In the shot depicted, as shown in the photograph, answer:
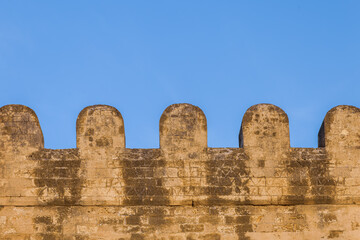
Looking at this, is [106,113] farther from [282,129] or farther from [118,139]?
[282,129]

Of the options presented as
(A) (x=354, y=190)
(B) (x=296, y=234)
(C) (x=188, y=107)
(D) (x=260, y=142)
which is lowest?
(B) (x=296, y=234)

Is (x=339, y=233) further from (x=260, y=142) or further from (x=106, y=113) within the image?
(x=106, y=113)

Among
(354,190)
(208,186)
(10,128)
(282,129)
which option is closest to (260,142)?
(282,129)

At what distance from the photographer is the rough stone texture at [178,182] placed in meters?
7.38

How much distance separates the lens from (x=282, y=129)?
7750mm

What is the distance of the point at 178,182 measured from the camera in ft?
24.6

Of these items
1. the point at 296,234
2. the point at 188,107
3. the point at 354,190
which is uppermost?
the point at 188,107

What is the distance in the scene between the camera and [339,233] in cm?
740

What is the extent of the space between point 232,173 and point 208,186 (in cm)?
39

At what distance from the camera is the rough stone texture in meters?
7.38

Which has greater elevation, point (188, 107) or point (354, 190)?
point (188, 107)

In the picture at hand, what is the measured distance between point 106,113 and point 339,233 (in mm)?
3730

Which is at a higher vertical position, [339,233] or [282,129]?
[282,129]

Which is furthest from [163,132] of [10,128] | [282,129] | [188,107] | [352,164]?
[352,164]
